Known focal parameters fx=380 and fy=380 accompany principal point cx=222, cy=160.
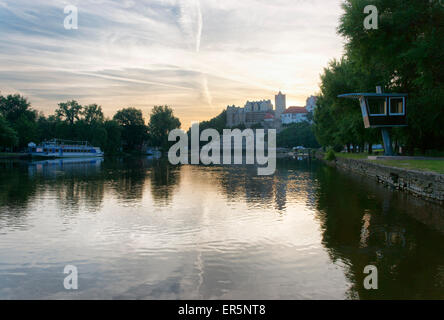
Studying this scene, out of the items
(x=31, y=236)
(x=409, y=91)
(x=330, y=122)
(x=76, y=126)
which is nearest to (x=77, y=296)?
(x=31, y=236)

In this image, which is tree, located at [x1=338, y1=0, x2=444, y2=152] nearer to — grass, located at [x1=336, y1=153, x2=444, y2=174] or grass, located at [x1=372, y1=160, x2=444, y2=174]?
grass, located at [x1=336, y1=153, x2=444, y2=174]

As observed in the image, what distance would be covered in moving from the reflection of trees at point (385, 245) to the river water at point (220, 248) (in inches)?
1.1

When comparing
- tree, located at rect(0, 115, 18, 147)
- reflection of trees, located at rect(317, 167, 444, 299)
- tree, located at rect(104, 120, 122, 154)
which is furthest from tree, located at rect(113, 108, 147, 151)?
reflection of trees, located at rect(317, 167, 444, 299)

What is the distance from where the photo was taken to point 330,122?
65938mm

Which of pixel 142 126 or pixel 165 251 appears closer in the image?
pixel 165 251

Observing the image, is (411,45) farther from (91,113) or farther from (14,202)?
(91,113)

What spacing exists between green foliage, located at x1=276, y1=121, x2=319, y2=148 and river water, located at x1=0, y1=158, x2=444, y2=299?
415ft

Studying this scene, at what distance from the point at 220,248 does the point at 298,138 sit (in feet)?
461

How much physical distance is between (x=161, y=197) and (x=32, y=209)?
6423mm

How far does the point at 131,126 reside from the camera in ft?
419

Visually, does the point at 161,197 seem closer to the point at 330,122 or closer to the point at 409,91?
the point at 409,91

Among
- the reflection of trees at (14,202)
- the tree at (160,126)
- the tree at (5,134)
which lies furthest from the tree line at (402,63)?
the tree at (160,126)

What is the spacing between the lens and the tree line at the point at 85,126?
3706 inches

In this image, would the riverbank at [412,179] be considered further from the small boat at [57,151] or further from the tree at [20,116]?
the tree at [20,116]
